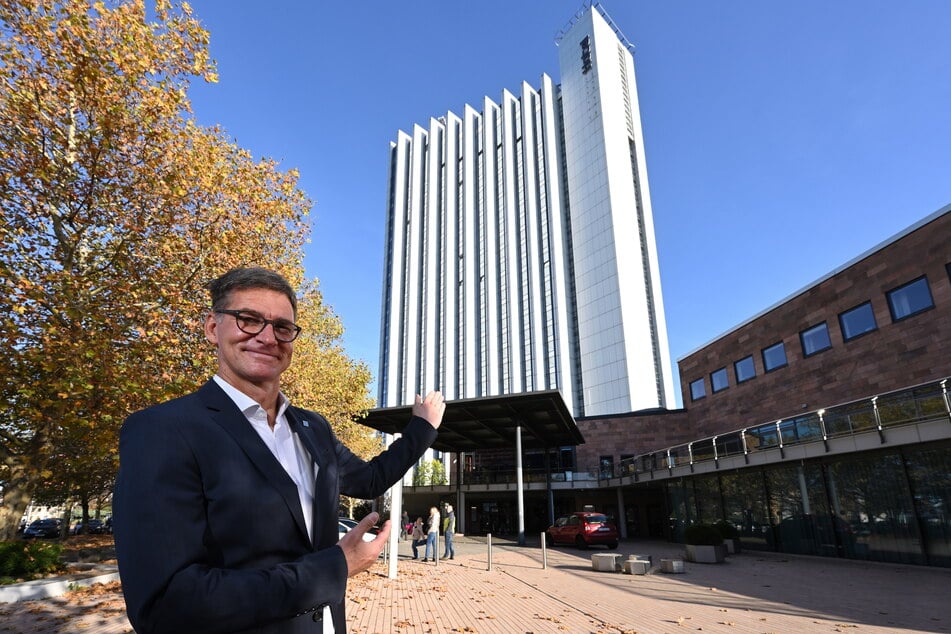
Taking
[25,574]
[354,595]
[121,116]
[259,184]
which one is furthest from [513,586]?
[121,116]

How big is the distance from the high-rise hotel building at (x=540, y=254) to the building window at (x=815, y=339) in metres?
36.8

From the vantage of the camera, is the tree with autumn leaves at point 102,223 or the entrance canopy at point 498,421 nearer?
the tree with autumn leaves at point 102,223

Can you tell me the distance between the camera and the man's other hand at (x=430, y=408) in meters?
2.29

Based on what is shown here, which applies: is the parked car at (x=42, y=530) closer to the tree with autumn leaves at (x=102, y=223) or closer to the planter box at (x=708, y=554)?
the tree with autumn leaves at (x=102, y=223)

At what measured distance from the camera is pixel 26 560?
1149 centimetres

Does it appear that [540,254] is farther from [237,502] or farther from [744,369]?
[237,502]

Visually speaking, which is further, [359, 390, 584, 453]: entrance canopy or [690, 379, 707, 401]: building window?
[690, 379, 707, 401]: building window

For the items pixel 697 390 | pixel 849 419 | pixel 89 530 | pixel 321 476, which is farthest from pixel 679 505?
pixel 89 530

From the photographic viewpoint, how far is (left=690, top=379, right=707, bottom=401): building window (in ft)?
104

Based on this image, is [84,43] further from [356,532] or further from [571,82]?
[571,82]

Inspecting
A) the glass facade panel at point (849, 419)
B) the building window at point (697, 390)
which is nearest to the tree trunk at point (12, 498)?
the glass facade panel at point (849, 419)

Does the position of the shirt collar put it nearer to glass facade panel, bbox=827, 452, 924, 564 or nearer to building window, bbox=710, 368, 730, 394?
glass facade panel, bbox=827, 452, 924, 564

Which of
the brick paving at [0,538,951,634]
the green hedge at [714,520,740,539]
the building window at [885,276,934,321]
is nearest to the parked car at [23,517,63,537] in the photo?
the brick paving at [0,538,951,634]

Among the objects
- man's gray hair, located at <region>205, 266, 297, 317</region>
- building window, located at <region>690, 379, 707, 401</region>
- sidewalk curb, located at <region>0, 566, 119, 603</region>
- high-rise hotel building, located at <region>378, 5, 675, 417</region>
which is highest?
high-rise hotel building, located at <region>378, 5, 675, 417</region>
